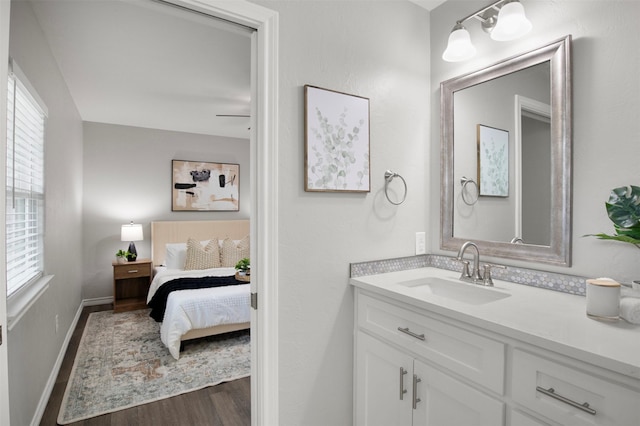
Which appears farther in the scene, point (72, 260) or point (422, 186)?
point (72, 260)

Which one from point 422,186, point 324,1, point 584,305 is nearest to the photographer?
point 584,305

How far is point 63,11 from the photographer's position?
82.7 inches

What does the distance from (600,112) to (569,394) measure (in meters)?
1.08

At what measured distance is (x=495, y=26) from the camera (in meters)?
1.53

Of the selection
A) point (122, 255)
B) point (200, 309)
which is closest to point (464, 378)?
point (200, 309)

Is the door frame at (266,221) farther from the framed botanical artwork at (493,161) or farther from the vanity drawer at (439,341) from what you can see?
the framed botanical artwork at (493,161)

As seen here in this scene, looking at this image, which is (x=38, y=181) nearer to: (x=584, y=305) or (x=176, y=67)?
(x=176, y=67)

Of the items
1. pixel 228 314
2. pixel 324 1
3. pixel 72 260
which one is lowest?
pixel 228 314

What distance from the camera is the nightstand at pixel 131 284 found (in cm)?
438

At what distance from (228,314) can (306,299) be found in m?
1.90

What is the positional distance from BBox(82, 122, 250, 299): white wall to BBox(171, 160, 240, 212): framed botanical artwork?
0.33 ft

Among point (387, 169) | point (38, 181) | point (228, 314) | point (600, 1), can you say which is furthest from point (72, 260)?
point (600, 1)

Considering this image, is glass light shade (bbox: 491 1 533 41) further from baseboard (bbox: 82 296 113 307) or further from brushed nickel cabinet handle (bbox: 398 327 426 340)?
baseboard (bbox: 82 296 113 307)

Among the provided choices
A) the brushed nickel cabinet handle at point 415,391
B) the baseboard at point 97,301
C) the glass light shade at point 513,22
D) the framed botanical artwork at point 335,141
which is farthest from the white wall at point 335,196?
the baseboard at point 97,301
